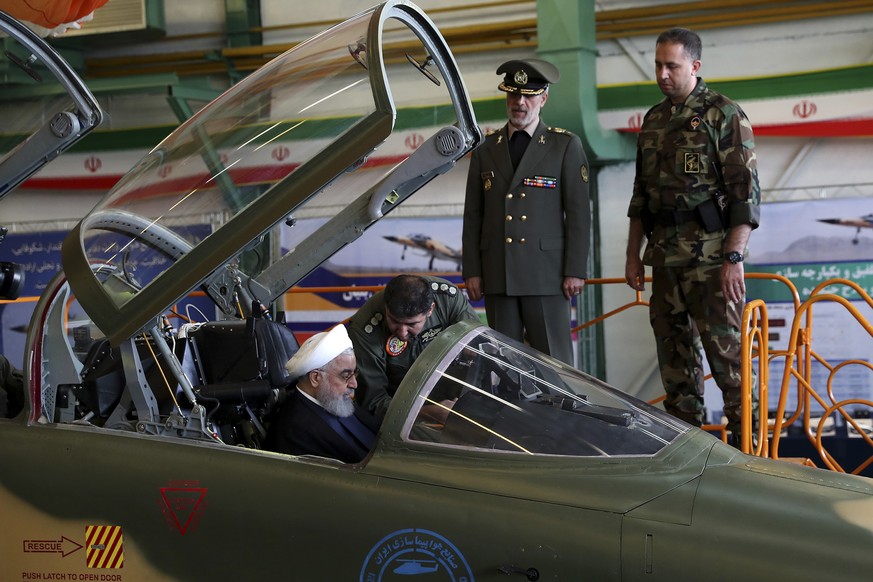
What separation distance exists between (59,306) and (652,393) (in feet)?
19.3

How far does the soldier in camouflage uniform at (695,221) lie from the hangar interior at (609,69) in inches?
119

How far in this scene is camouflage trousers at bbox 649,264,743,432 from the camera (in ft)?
13.6

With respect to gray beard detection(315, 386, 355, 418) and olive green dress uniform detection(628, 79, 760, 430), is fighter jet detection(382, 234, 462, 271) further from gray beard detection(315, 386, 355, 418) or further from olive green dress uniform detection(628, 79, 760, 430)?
gray beard detection(315, 386, 355, 418)

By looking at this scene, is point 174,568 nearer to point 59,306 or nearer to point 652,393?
point 59,306

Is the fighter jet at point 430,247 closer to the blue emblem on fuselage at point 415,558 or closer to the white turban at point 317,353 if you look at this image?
the white turban at point 317,353

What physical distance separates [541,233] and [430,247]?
380 centimetres

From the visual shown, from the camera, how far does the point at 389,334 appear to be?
402 centimetres

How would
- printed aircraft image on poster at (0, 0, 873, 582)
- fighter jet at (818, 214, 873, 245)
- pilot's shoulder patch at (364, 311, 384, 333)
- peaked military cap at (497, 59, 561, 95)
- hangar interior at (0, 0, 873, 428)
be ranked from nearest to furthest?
printed aircraft image on poster at (0, 0, 873, 582) → pilot's shoulder patch at (364, 311, 384, 333) → peaked military cap at (497, 59, 561, 95) → fighter jet at (818, 214, 873, 245) → hangar interior at (0, 0, 873, 428)

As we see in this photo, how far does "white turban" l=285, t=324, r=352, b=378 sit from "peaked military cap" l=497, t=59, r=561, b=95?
1.82m

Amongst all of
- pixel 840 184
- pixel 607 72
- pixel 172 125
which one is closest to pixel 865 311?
Result: pixel 840 184

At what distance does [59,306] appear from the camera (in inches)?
115

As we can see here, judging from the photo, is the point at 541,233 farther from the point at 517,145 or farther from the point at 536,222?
the point at 517,145

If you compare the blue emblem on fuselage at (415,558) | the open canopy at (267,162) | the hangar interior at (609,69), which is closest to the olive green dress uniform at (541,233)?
the open canopy at (267,162)

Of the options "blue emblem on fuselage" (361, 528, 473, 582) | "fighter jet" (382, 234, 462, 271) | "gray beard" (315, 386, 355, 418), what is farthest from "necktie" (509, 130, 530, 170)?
"fighter jet" (382, 234, 462, 271)
